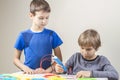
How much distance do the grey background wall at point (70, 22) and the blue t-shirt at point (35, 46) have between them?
0.24 metres

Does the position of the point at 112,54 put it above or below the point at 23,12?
below

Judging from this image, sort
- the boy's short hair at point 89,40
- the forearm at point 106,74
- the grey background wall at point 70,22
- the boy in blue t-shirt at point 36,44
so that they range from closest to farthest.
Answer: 1. the forearm at point 106,74
2. the boy's short hair at point 89,40
3. the boy in blue t-shirt at point 36,44
4. the grey background wall at point 70,22

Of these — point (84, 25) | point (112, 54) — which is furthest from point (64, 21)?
point (112, 54)

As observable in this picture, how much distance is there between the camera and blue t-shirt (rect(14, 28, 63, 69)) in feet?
4.61

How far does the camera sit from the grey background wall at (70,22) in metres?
1.53

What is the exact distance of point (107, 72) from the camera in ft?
3.85

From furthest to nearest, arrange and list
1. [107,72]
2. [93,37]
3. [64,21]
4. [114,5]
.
Answer: [64,21], [114,5], [93,37], [107,72]

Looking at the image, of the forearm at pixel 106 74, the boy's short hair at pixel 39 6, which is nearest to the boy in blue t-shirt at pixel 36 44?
the boy's short hair at pixel 39 6

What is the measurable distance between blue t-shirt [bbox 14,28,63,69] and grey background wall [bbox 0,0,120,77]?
0.24 metres


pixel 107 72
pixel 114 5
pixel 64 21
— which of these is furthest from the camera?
pixel 64 21

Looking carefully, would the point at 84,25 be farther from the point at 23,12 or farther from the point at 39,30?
the point at 23,12

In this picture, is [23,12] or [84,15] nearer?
[84,15]

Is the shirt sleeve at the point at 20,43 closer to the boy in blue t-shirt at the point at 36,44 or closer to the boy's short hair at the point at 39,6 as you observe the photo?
the boy in blue t-shirt at the point at 36,44

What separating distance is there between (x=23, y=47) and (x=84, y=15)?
1.45 ft
